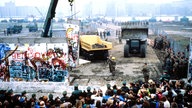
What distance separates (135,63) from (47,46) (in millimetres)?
9402

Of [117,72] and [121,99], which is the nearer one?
[121,99]

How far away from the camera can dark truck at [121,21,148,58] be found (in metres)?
24.1

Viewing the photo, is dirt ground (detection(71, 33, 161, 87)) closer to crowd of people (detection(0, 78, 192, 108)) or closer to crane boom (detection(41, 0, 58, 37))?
crane boom (detection(41, 0, 58, 37))

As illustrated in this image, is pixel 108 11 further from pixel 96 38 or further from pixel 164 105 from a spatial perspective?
pixel 164 105

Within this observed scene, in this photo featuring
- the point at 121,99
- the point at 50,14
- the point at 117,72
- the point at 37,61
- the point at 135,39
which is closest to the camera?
the point at 121,99

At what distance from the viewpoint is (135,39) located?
80.2 ft

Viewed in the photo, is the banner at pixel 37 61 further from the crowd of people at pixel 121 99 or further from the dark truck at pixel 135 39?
the dark truck at pixel 135 39

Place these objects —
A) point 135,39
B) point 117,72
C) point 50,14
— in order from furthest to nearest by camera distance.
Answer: point 135,39
point 117,72
point 50,14

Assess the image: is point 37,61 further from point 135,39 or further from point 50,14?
point 135,39

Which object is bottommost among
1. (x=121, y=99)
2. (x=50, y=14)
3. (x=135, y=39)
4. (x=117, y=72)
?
(x=117, y=72)

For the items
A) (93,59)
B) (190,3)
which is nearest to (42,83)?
(93,59)

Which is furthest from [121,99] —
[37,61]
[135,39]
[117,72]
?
[135,39]

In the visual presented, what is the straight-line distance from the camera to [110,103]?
8.61 metres

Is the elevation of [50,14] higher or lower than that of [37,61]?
higher
